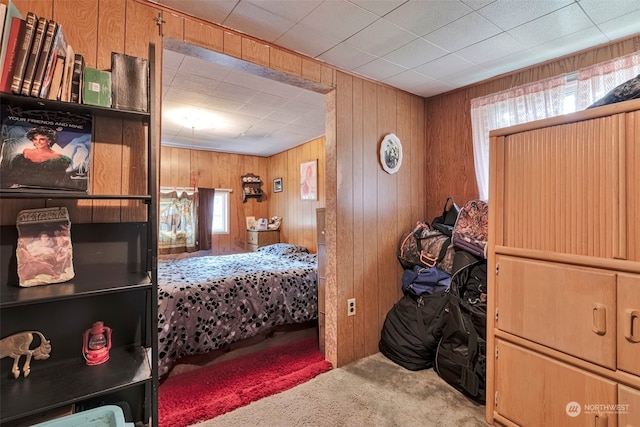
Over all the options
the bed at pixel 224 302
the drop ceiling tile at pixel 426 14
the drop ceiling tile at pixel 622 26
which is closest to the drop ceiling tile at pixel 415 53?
the drop ceiling tile at pixel 426 14

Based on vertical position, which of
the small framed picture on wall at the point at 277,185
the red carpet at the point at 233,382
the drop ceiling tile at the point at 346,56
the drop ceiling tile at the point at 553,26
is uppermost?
the drop ceiling tile at the point at 346,56

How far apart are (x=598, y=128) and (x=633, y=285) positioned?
68 centimetres

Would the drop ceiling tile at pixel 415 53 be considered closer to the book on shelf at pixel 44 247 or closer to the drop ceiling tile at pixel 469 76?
the drop ceiling tile at pixel 469 76

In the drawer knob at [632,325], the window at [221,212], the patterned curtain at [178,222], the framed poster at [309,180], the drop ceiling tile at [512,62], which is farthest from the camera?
the window at [221,212]

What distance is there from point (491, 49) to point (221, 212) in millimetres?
4510

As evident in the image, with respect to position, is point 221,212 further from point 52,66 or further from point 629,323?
point 629,323

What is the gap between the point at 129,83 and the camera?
1.27 metres

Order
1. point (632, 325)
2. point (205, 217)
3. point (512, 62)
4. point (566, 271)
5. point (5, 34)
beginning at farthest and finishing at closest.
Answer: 1. point (205, 217)
2. point (512, 62)
3. point (566, 271)
4. point (632, 325)
5. point (5, 34)

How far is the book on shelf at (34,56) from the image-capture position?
103cm

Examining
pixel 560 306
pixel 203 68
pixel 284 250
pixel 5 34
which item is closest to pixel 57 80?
pixel 5 34

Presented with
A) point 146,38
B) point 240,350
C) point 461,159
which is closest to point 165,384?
point 240,350

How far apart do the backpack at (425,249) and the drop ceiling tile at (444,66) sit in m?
1.25

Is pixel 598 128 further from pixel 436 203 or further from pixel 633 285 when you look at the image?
pixel 436 203

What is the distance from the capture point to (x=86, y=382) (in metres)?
1.13
